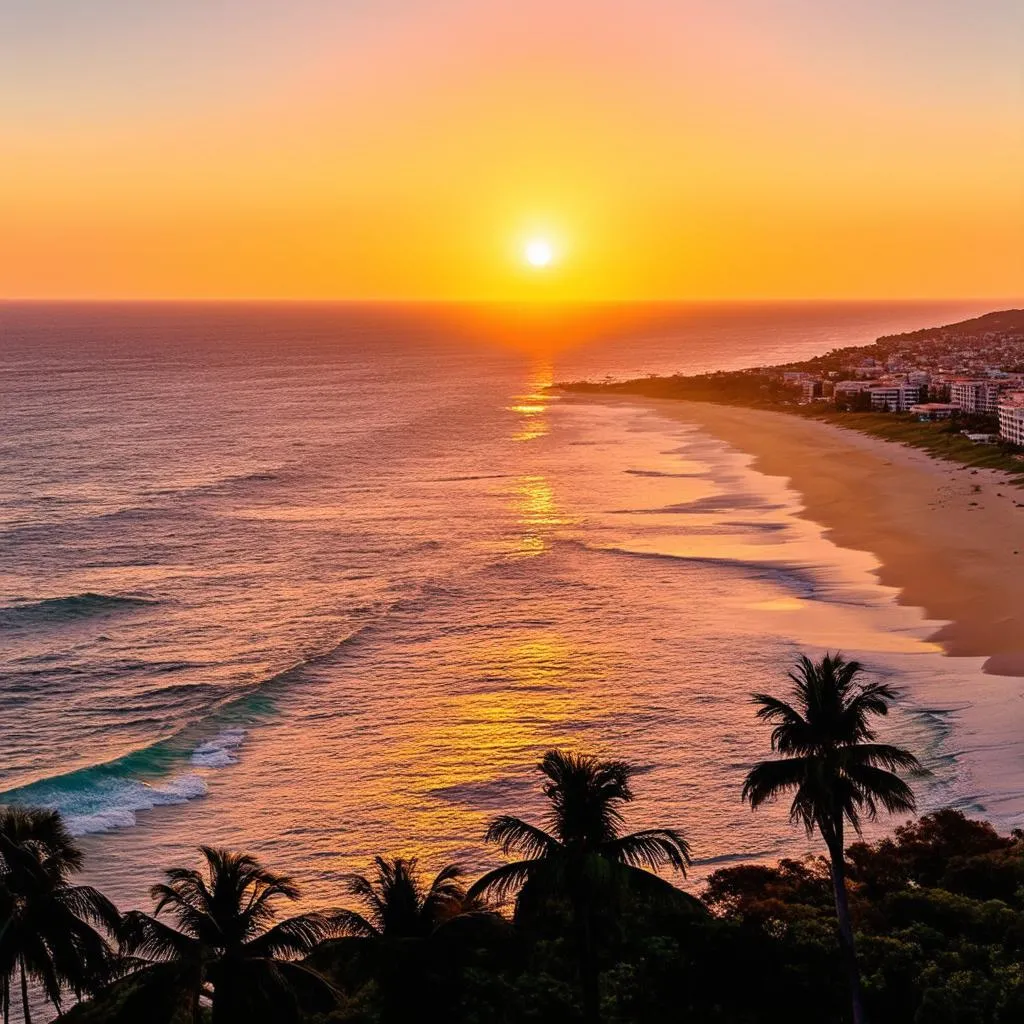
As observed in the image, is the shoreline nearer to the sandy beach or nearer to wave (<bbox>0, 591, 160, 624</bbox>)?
the sandy beach

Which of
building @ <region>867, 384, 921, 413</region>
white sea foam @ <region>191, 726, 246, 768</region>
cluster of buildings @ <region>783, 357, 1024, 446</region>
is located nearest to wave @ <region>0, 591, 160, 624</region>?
white sea foam @ <region>191, 726, 246, 768</region>

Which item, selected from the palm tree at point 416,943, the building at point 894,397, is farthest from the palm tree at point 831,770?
the building at point 894,397

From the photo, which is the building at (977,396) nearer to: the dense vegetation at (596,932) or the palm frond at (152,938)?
the dense vegetation at (596,932)

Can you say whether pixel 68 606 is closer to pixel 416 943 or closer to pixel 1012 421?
pixel 416 943

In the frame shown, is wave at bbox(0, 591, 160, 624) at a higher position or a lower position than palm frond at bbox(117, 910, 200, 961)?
lower

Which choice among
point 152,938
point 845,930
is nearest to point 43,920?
point 152,938
